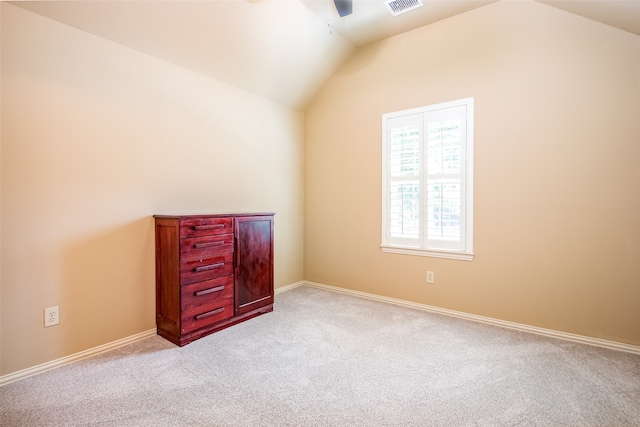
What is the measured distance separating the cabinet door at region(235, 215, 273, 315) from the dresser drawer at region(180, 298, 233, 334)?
115 millimetres

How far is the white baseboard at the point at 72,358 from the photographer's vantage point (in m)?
1.88

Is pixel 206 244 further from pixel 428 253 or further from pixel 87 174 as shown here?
pixel 428 253

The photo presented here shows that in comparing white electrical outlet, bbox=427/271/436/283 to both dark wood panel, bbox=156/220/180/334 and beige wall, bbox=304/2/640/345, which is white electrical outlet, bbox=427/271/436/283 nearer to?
beige wall, bbox=304/2/640/345

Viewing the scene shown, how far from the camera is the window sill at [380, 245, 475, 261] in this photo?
9.64 ft

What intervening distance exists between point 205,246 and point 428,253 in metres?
2.22

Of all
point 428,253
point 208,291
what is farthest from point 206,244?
point 428,253

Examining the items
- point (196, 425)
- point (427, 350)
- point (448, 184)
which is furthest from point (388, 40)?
point (196, 425)

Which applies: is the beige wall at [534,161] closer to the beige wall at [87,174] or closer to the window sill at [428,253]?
the window sill at [428,253]

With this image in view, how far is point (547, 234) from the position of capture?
8.41 ft

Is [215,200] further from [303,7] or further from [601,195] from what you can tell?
[601,195]

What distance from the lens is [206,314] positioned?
2529 mm

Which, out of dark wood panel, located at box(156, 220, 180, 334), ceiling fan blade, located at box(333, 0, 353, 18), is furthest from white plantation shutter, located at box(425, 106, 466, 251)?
dark wood panel, located at box(156, 220, 180, 334)

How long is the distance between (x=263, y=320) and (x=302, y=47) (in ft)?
9.50

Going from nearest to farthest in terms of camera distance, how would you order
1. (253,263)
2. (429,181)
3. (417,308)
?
(253,263) → (429,181) → (417,308)
